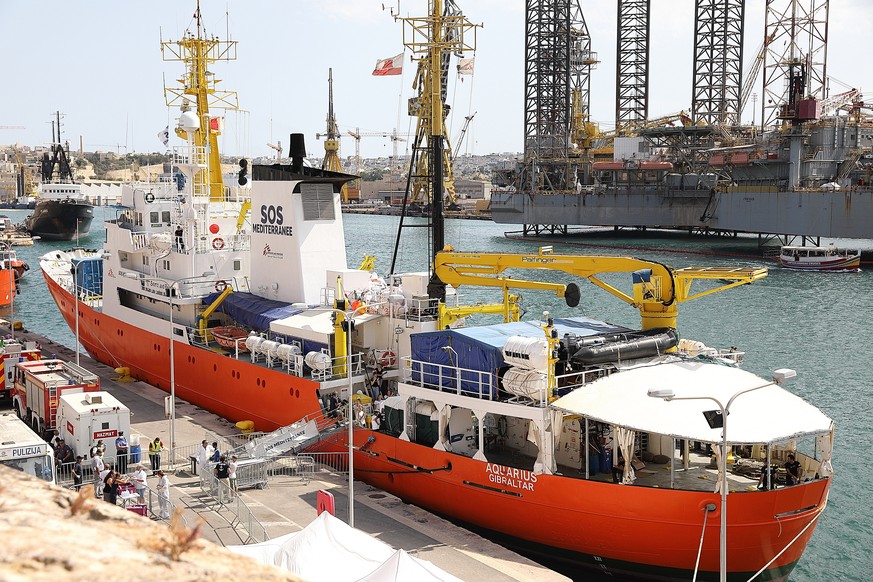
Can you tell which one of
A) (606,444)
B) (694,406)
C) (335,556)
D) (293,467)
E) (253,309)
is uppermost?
(253,309)

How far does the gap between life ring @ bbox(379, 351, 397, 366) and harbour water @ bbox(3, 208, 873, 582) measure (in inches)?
466

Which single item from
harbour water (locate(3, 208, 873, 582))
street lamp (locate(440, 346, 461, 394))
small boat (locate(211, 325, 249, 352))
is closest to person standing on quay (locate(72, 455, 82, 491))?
small boat (locate(211, 325, 249, 352))

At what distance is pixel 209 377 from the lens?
29.9m

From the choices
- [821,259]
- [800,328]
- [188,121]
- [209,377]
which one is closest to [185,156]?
[188,121]

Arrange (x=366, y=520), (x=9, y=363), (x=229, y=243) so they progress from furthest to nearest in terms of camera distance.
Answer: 1. (x=229, y=243)
2. (x=9, y=363)
3. (x=366, y=520)

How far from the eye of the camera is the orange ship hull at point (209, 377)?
26.1 metres

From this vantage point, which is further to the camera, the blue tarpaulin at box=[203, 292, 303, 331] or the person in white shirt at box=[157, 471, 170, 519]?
the blue tarpaulin at box=[203, 292, 303, 331]

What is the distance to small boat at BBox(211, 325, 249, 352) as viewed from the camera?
28.9 meters

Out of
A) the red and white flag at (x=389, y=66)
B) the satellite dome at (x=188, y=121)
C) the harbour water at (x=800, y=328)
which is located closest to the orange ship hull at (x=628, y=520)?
A: the harbour water at (x=800, y=328)

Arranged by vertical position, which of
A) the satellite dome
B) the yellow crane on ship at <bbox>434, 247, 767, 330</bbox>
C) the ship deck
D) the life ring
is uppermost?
the satellite dome

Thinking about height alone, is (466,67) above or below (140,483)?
above

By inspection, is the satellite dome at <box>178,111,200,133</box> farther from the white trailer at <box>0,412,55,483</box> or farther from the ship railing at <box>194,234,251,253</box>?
the white trailer at <box>0,412,55,483</box>

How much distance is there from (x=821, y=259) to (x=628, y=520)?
196ft

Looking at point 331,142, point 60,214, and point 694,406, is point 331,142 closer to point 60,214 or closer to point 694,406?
point 60,214
